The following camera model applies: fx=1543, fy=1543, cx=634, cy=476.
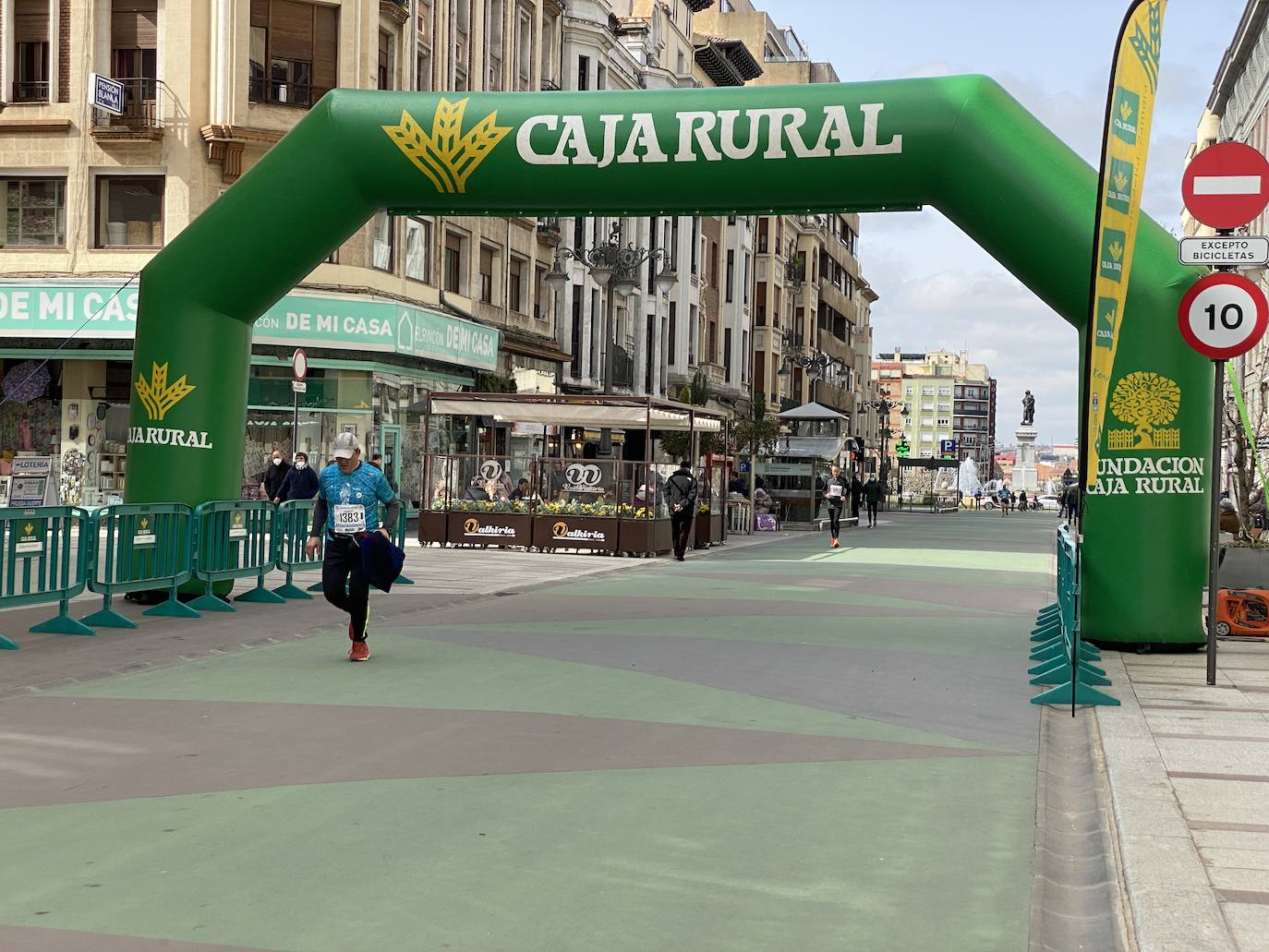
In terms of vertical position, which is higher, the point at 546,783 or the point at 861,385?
the point at 861,385

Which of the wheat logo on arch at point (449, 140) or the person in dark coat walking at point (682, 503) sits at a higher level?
the wheat logo on arch at point (449, 140)

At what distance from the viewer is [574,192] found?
14.4 metres

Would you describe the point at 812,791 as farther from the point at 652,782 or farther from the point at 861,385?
the point at 861,385

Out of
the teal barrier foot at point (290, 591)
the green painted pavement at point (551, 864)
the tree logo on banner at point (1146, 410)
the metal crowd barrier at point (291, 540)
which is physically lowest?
the green painted pavement at point (551, 864)

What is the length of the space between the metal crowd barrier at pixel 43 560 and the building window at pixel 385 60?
23.0 m

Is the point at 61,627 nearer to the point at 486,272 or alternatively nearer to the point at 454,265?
the point at 454,265

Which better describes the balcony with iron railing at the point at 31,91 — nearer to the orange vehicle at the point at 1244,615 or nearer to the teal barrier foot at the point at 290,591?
the teal barrier foot at the point at 290,591

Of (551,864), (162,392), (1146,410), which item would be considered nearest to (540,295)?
(162,392)

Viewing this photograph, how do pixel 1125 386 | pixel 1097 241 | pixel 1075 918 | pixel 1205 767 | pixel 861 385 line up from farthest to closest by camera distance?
pixel 861 385, pixel 1125 386, pixel 1097 241, pixel 1205 767, pixel 1075 918

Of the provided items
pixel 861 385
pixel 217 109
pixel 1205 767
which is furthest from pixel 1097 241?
pixel 861 385

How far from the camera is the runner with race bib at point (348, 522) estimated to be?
39.2 ft

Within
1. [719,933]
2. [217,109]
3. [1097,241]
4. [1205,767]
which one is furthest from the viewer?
[217,109]

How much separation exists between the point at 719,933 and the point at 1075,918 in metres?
1.29

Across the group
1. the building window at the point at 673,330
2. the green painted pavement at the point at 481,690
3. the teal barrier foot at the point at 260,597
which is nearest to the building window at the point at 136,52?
the teal barrier foot at the point at 260,597
